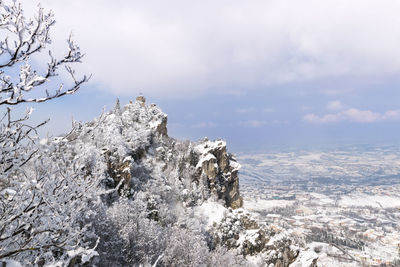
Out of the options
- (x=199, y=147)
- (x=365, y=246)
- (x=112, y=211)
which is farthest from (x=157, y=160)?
(x=365, y=246)

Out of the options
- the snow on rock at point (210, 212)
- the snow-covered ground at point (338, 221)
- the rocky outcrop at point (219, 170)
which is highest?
the rocky outcrop at point (219, 170)

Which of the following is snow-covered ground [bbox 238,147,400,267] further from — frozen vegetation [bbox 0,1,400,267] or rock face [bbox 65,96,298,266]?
frozen vegetation [bbox 0,1,400,267]

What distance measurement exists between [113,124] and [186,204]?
16.3m

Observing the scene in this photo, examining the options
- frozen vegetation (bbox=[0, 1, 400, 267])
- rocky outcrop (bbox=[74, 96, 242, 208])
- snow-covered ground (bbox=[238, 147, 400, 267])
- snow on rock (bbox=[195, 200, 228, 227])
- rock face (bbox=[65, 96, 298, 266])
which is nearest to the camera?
frozen vegetation (bbox=[0, 1, 400, 267])

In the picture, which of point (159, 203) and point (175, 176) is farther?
point (175, 176)

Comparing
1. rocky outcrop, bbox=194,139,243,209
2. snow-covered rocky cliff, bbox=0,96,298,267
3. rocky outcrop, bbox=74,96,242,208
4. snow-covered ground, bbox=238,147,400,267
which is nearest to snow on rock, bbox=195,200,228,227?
snow-covered rocky cliff, bbox=0,96,298,267

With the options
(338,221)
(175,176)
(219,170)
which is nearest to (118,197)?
(175,176)

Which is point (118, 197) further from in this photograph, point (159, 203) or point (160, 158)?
point (160, 158)

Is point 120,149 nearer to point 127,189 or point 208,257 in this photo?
point 127,189

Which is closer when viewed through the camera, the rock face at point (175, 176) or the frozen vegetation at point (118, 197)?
the frozen vegetation at point (118, 197)

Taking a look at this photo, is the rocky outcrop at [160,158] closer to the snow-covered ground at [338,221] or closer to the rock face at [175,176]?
the rock face at [175,176]

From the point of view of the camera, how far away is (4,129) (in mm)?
4824

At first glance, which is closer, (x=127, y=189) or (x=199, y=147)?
(x=127, y=189)

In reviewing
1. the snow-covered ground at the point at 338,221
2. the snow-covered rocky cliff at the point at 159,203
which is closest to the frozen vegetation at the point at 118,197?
the snow-covered rocky cliff at the point at 159,203
